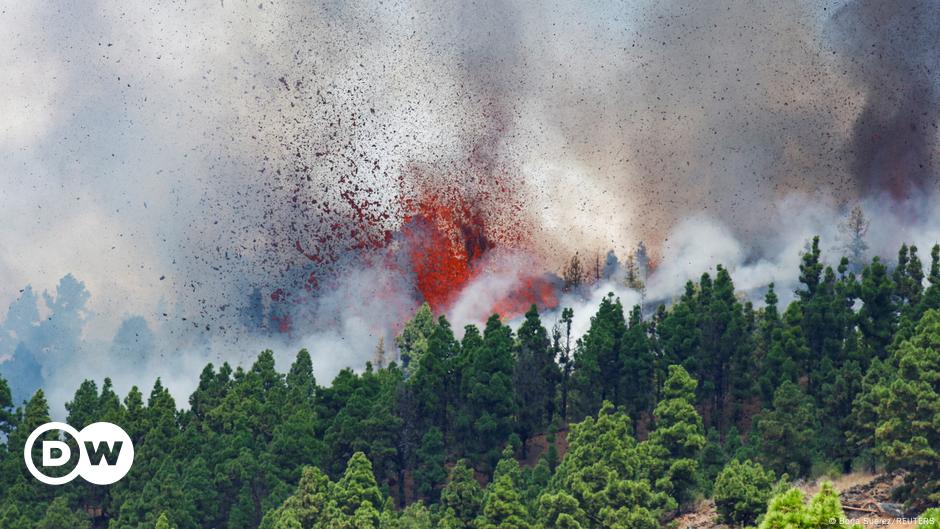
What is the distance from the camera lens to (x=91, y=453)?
107 metres

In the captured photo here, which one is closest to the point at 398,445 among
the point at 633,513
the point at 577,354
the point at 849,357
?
the point at 577,354

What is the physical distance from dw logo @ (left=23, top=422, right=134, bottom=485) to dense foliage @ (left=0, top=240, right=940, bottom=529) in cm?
86

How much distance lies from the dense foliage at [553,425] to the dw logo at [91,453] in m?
0.86

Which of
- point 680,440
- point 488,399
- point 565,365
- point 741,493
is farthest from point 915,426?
point 565,365

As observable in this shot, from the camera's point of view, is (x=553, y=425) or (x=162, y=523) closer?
(x=162, y=523)

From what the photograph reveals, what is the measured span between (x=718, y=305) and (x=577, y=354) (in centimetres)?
1002

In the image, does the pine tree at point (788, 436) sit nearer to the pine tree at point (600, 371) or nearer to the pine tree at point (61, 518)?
the pine tree at point (600, 371)

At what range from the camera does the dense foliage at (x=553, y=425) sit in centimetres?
8662

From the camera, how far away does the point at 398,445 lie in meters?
103

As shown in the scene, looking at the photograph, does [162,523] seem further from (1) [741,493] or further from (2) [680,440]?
(1) [741,493]

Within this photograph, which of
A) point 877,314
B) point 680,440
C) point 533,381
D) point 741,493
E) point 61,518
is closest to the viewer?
point 741,493

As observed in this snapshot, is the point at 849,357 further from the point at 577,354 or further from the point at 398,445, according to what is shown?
the point at 398,445

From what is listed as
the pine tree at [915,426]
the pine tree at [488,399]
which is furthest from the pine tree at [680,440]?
the pine tree at [488,399]

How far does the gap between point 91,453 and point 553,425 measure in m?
31.0
